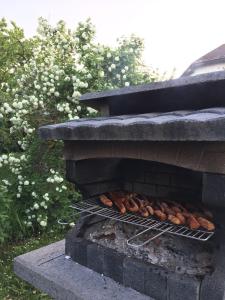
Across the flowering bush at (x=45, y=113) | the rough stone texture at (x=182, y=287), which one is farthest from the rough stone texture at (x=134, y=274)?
the flowering bush at (x=45, y=113)

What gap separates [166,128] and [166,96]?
35.3 inches

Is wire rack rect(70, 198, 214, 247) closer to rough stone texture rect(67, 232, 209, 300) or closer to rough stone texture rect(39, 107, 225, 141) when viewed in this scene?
rough stone texture rect(67, 232, 209, 300)

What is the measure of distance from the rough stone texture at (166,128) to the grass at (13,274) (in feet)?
6.56

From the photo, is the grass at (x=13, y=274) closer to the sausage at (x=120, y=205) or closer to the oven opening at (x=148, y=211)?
the oven opening at (x=148, y=211)

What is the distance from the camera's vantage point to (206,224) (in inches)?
96.4

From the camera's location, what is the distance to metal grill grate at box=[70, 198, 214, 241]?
7.88ft

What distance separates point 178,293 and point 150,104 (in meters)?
1.59

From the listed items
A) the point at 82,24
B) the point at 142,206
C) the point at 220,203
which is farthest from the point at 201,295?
the point at 82,24

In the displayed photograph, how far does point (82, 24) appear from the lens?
543cm

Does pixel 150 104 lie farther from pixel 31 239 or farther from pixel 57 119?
pixel 31 239

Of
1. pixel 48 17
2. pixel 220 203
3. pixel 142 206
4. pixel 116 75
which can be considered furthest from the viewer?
pixel 48 17

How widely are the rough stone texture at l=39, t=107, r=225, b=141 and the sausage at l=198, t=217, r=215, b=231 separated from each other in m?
0.98

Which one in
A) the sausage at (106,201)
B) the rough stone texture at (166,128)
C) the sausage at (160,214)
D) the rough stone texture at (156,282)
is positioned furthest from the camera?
the sausage at (106,201)

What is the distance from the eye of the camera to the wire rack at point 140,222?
94.3 inches
